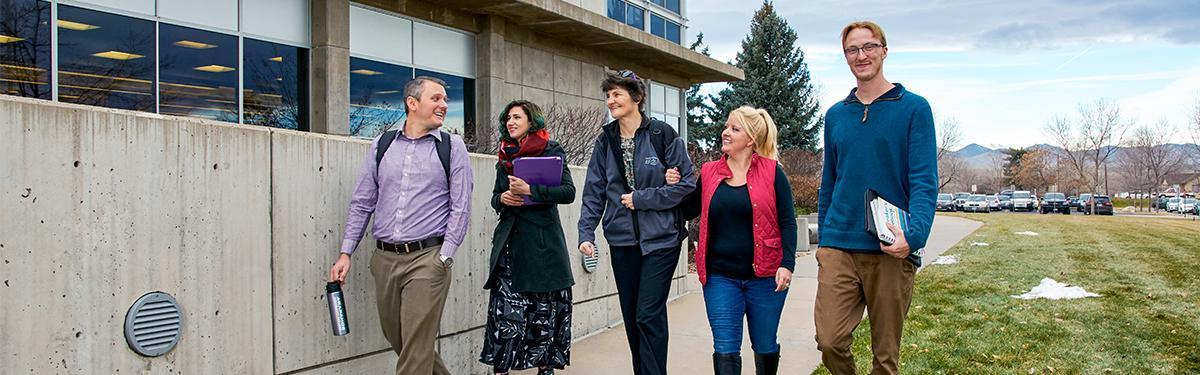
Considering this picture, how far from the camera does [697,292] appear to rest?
412 inches

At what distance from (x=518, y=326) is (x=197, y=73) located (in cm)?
1017

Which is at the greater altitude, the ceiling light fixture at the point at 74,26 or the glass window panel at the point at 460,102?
the ceiling light fixture at the point at 74,26

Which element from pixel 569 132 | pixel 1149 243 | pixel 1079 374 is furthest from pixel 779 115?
pixel 1079 374

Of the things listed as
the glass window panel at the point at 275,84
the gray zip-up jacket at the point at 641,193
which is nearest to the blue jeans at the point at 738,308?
the gray zip-up jacket at the point at 641,193

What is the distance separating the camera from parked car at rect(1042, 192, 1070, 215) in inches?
2426

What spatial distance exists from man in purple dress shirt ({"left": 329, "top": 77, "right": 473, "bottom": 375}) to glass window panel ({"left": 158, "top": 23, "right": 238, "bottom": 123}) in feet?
31.7

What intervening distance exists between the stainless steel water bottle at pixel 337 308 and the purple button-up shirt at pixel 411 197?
8.6 inches

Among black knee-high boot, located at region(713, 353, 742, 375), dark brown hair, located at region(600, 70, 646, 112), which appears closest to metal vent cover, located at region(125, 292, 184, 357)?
dark brown hair, located at region(600, 70, 646, 112)

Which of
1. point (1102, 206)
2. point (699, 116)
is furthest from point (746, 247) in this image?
point (1102, 206)

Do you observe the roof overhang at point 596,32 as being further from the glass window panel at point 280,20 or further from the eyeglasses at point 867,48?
the eyeglasses at point 867,48

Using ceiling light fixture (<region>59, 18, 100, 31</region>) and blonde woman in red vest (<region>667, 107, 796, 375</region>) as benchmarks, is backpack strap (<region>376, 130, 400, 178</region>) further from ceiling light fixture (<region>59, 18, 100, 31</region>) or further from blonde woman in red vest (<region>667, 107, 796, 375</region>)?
ceiling light fixture (<region>59, 18, 100, 31</region>)

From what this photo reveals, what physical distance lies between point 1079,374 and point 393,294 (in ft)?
15.0

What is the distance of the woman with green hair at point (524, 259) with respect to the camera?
5422 mm

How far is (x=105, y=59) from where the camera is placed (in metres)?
12.4
